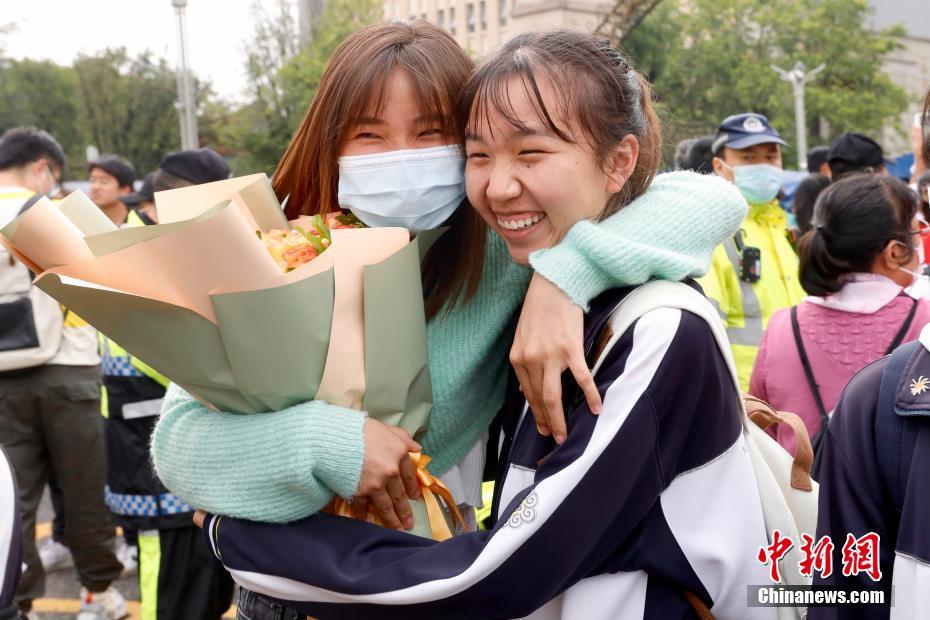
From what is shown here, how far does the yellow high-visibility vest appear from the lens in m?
4.45

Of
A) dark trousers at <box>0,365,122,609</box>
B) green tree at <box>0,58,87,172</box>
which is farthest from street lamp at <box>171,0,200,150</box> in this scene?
green tree at <box>0,58,87,172</box>

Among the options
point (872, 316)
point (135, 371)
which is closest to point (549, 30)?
point (872, 316)

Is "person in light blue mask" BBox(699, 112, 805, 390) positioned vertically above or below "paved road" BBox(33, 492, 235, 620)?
above

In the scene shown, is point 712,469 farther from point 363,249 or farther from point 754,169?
point 754,169

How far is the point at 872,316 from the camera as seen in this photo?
326 cm

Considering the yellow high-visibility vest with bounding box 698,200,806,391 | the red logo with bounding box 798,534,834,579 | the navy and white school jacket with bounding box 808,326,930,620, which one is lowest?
the yellow high-visibility vest with bounding box 698,200,806,391

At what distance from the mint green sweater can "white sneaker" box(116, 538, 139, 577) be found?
13.7 feet

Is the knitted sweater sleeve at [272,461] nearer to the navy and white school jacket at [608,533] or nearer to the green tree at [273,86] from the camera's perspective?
the navy and white school jacket at [608,533]

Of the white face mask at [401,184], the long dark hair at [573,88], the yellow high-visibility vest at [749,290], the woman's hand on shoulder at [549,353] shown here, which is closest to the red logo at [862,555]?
the woman's hand on shoulder at [549,353]

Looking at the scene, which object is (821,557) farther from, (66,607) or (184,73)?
(184,73)

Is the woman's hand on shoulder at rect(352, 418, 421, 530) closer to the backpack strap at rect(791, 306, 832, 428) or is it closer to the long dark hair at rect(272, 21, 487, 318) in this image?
the long dark hair at rect(272, 21, 487, 318)

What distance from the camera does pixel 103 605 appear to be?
16.3 ft

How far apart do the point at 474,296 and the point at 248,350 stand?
0.56 meters

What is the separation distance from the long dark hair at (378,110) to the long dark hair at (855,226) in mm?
1758
